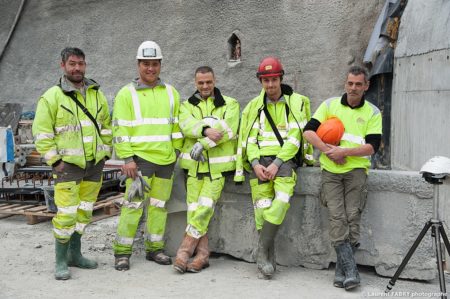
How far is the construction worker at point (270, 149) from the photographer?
4.21 m

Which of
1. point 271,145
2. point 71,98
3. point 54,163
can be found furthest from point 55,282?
point 271,145

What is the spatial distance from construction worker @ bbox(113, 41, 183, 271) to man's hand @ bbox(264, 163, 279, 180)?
0.98 meters

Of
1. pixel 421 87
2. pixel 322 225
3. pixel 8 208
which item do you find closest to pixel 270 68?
pixel 322 225

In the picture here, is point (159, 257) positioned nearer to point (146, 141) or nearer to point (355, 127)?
point (146, 141)

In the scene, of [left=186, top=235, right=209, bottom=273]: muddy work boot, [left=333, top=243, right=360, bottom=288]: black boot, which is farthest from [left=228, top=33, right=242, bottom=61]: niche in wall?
[left=333, top=243, right=360, bottom=288]: black boot

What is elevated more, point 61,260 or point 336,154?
point 336,154

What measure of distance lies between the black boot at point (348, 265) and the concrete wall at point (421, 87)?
2395 mm

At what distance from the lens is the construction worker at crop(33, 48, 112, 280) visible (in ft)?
14.1

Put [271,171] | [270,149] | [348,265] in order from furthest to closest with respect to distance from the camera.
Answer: [270,149], [271,171], [348,265]

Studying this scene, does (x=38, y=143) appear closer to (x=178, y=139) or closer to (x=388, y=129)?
(x=178, y=139)

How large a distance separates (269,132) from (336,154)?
27.5 inches

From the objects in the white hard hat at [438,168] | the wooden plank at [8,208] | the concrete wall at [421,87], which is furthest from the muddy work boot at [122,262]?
the concrete wall at [421,87]

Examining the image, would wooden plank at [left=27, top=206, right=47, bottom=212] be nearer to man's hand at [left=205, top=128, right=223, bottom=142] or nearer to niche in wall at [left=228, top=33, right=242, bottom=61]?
man's hand at [left=205, top=128, right=223, bottom=142]

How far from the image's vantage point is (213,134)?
14.3 feet
